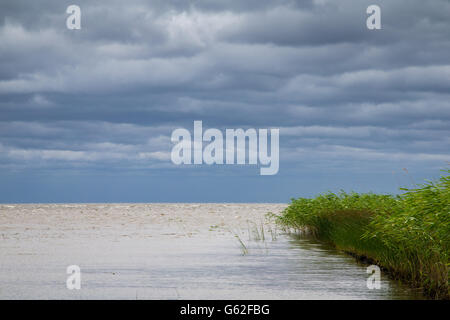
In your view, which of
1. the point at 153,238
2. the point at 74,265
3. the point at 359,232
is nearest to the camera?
the point at 74,265

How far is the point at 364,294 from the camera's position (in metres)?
15.1

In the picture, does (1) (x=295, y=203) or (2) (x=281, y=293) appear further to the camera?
(1) (x=295, y=203)

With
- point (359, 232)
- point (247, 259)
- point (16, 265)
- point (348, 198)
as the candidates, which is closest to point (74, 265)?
point (16, 265)

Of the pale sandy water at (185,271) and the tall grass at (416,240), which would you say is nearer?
the tall grass at (416,240)

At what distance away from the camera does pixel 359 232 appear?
22.3 meters

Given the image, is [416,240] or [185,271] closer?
[416,240]

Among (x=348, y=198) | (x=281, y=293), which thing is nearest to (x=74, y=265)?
(x=281, y=293)

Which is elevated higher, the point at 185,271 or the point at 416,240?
the point at 416,240

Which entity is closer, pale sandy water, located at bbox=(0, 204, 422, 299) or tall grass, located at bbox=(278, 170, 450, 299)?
tall grass, located at bbox=(278, 170, 450, 299)
